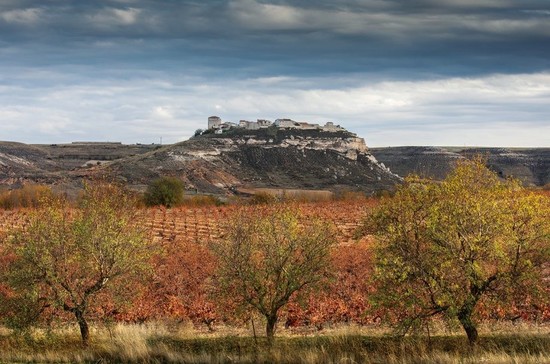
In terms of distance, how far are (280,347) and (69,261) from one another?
27.9ft

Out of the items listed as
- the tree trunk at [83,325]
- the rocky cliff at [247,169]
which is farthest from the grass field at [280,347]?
the rocky cliff at [247,169]

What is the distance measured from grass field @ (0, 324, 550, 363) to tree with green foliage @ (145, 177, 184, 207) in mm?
61367

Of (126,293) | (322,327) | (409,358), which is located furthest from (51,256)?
(409,358)

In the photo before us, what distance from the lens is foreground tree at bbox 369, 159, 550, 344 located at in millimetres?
19703

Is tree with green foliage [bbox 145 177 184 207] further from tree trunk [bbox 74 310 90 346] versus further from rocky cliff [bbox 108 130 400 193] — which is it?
tree trunk [bbox 74 310 90 346]

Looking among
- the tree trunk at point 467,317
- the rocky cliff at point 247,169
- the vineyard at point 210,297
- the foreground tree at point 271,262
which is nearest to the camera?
the tree trunk at point 467,317

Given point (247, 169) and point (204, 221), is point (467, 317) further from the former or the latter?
point (247, 169)

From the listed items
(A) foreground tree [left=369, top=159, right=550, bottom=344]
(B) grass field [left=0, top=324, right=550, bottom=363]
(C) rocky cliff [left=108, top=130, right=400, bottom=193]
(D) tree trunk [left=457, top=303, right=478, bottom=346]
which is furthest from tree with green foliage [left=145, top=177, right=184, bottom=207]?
(D) tree trunk [left=457, top=303, right=478, bottom=346]

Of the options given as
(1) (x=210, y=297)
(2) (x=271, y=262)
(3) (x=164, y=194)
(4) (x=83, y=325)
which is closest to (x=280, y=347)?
(2) (x=271, y=262)

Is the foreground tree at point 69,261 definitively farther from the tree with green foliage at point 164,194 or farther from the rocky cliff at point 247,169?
the rocky cliff at point 247,169

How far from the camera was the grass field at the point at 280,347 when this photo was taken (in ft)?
67.1

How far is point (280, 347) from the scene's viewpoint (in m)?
22.0

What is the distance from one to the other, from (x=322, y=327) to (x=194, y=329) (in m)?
5.41

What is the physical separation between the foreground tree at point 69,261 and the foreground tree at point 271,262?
160 inches
